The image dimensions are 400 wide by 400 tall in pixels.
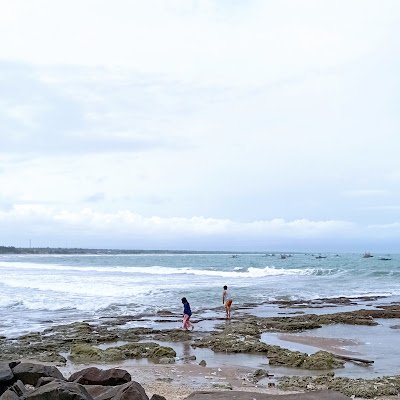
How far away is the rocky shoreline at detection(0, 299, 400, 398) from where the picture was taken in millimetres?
9859

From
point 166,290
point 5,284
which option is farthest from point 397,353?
point 5,284

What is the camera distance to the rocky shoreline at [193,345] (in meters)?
9.86

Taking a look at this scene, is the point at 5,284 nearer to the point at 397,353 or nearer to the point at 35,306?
the point at 35,306

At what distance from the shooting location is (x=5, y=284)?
36.4 meters

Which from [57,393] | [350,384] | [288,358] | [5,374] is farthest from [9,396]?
[288,358]

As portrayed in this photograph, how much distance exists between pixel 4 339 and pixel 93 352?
403 cm

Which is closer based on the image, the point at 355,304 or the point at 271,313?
the point at 271,313

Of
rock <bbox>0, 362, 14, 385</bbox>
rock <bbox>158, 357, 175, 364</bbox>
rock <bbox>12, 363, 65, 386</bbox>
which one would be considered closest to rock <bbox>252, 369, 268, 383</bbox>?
rock <bbox>158, 357, 175, 364</bbox>

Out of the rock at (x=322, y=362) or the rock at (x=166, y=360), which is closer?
the rock at (x=322, y=362)

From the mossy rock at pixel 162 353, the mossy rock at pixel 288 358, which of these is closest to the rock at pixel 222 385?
the mossy rock at pixel 288 358

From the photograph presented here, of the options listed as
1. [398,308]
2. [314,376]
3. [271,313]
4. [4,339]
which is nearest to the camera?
[314,376]

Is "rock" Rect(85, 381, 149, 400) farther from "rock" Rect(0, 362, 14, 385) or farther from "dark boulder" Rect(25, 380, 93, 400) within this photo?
"rock" Rect(0, 362, 14, 385)

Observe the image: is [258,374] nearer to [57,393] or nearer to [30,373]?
[30,373]

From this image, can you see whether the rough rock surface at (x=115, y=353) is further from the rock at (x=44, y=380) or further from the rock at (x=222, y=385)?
the rock at (x=44, y=380)
